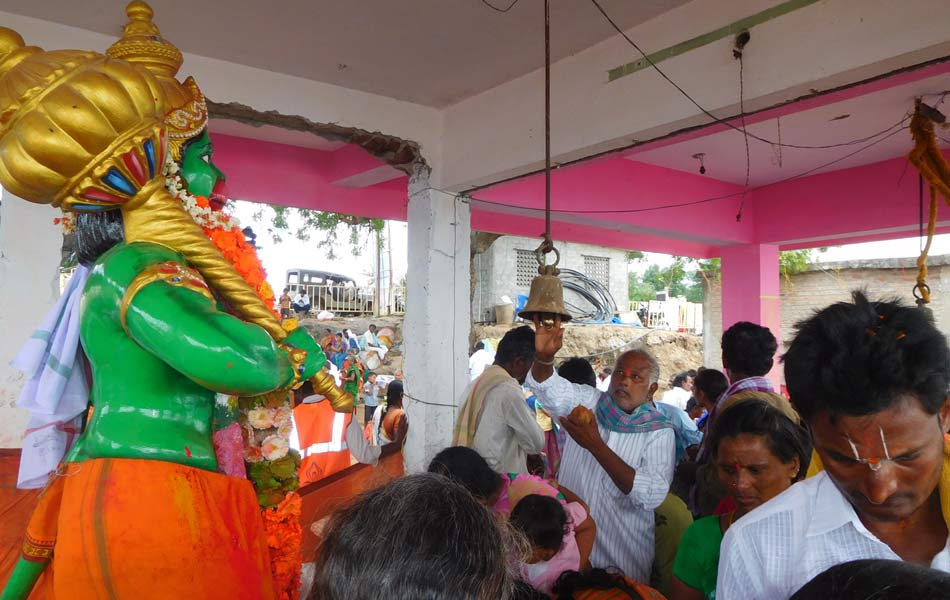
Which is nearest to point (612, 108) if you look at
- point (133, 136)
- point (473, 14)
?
point (473, 14)

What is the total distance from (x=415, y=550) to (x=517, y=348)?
2.97 meters

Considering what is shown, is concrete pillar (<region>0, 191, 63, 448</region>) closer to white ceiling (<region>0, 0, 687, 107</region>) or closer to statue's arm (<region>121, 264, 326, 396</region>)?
white ceiling (<region>0, 0, 687, 107</region>)

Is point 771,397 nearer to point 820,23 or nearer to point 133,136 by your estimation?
point 820,23

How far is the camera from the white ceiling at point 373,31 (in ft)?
12.5

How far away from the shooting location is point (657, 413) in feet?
9.82

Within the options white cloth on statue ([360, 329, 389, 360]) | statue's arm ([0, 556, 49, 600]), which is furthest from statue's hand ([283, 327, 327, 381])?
white cloth on statue ([360, 329, 389, 360])

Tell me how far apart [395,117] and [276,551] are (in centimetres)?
401

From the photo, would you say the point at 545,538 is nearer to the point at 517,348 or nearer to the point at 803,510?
the point at 803,510

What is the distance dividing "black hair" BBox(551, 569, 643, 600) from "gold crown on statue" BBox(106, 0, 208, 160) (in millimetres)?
1731

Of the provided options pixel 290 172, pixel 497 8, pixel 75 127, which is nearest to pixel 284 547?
pixel 75 127

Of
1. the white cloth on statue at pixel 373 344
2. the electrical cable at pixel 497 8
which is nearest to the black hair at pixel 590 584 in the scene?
the electrical cable at pixel 497 8

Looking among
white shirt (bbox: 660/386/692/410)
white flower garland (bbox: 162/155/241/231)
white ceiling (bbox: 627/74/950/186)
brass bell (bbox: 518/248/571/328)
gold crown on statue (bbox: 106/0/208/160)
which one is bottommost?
white shirt (bbox: 660/386/692/410)

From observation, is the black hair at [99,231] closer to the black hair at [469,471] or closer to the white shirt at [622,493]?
the black hair at [469,471]

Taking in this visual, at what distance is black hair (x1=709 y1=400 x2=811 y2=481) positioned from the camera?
213 centimetres
